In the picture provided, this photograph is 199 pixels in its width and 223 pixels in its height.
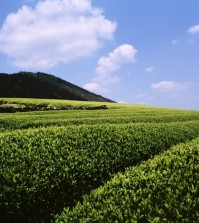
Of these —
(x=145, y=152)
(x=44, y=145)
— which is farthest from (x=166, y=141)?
(x=44, y=145)

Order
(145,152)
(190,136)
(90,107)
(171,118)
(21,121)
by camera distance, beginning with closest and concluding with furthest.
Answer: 1. (145,152)
2. (190,136)
3. (21,121)
4. (171,118)
5. (90,107)

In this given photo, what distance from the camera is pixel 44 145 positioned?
12.4 meters

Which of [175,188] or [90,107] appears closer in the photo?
[175,188]

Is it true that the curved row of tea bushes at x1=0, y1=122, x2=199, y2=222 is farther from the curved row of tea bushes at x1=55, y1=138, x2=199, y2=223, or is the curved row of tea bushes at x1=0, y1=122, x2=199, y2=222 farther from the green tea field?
the curved row of tea bushes at x1=55, y1=138, x2=199, y2=223

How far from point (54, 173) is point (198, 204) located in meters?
4.83

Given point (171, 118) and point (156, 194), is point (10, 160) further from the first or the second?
point (171, 118)

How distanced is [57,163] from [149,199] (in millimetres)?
3917

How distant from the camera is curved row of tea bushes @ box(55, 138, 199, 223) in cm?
784

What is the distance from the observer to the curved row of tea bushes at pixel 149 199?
784 centimetres

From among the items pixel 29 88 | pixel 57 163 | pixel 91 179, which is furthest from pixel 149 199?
pixel 29 88

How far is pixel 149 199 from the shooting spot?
27.6 feet

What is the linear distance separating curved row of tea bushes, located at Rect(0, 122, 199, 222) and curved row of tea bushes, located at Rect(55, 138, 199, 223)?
1.35 metres

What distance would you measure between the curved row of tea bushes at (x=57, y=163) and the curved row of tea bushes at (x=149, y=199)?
135 centimetres

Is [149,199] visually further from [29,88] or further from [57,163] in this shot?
[29,88]
